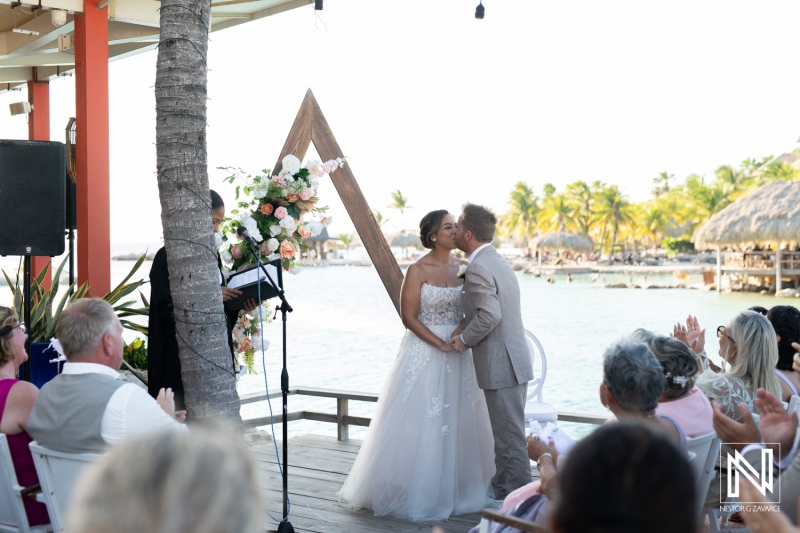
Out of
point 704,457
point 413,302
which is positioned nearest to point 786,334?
point 704,457

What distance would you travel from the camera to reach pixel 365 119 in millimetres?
51531

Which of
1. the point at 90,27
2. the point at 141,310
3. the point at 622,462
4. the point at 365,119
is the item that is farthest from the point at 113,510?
the point at 365,119

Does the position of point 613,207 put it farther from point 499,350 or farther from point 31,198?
point 31,198

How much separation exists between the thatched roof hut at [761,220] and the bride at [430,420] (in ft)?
71.4

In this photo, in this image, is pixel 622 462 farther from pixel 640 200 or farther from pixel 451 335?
pixel 640 200

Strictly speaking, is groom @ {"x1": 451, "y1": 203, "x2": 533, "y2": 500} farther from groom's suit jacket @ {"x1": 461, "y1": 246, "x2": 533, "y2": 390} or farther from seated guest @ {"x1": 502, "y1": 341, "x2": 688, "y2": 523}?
seated guest @ {"x1": 502, "y1": 341, "x2": 688, "y2": 523}

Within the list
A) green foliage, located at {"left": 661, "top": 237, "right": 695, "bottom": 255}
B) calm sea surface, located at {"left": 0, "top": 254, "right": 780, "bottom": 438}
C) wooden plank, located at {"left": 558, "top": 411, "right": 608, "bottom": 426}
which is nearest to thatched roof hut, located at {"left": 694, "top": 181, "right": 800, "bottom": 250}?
calm sea surface, located at {"left": 0, "top": 254, "right": 780, "bottom": 438}

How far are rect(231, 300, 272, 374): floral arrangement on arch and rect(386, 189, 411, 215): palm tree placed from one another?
76106 mm

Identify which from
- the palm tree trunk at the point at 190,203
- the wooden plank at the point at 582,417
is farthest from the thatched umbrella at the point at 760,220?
the palm tree trunk at the point at 190,203

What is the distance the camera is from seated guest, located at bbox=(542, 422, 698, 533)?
40.8 inches

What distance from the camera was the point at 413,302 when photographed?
15.7 feet

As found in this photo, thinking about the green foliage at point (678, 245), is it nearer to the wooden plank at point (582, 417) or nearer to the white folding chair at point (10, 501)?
the wooden plank at point (582, 417)

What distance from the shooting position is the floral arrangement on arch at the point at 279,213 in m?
4.57

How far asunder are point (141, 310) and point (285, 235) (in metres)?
1.68
